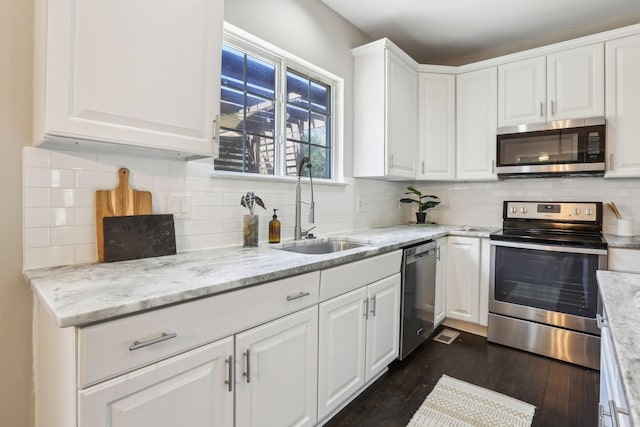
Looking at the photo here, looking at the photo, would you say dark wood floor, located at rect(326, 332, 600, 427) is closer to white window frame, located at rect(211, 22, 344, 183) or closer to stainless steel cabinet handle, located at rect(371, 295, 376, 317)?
stainless steel cabinet handle, located at rect(371, 295, 376, 317)

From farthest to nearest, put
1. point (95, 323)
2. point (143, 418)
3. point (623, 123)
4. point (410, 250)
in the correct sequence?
point (623, 123) < point (410, 250) < point (143, 418) < point (95, 323)

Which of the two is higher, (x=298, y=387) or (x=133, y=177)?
(x=133, y=177)

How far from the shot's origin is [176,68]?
1376 millimetres

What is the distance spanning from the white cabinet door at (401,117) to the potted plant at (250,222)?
1.30m

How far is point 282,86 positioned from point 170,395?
1967mm

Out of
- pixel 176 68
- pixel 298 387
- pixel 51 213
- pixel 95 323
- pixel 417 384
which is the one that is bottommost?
pixel 417 384

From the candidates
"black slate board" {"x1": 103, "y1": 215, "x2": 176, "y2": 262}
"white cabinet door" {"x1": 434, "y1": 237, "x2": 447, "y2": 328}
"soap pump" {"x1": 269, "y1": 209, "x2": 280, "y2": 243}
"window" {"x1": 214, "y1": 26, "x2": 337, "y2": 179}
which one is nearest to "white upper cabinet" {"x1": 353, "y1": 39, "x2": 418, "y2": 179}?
"window" {"x1": 214, "y1": 26, "x2": 337, "y2": 179}

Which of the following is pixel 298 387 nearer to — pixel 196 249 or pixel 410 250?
pixel 196 249

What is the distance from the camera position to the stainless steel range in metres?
2.35

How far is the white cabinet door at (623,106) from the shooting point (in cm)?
251

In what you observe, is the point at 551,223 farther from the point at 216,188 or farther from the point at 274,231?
the point at 216,188

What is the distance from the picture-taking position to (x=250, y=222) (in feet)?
6.41

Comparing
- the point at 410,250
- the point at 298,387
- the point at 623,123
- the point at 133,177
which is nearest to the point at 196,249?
the point at 133,177

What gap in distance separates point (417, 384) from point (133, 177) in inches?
79.7
